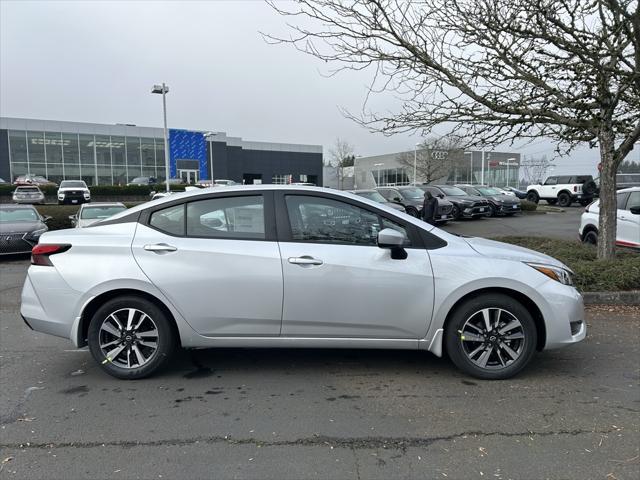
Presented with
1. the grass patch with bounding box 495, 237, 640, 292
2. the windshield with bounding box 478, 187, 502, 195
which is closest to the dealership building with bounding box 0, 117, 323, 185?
the windshield with bounding box 478, 187, 502, 195

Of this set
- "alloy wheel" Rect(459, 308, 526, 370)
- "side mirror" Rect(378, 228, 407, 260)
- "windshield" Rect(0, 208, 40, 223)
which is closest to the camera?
"side mirror" Rect(378, 228, 407, 260)

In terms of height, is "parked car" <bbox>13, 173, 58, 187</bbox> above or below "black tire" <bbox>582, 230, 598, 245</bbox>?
above

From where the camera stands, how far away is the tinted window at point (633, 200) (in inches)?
382

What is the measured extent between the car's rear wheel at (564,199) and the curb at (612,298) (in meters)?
26.4

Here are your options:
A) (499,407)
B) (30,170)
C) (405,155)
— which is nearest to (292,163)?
(405,155)

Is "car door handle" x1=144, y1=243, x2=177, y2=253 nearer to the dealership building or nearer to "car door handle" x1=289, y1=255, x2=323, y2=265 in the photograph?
"car door handle" x1=289, y1=255, x2=323, y2=265

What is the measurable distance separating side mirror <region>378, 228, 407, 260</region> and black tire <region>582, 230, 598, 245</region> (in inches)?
329

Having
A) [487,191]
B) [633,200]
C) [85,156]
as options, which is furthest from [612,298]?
[85,156]

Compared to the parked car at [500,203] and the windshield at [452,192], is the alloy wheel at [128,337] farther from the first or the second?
the parked car at [500,203]

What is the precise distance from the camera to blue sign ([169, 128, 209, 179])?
46078 mm

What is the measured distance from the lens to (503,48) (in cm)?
743

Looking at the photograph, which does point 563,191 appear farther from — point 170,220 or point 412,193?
point 170,220

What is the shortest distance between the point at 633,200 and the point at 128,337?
9903 millimetres

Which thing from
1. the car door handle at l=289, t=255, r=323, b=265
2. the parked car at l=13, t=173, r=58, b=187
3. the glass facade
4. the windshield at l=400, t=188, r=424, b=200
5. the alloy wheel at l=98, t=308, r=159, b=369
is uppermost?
the glass facade
